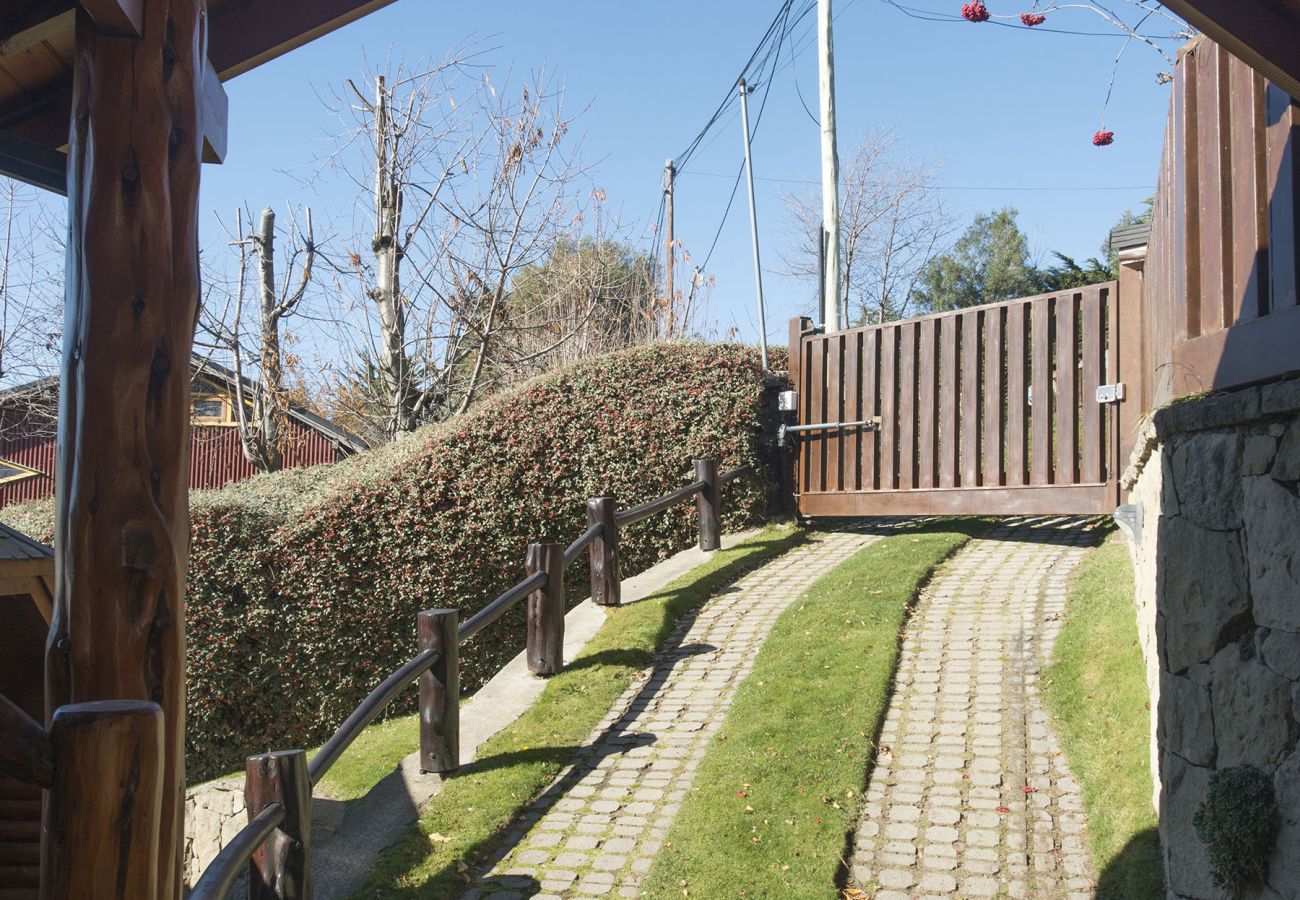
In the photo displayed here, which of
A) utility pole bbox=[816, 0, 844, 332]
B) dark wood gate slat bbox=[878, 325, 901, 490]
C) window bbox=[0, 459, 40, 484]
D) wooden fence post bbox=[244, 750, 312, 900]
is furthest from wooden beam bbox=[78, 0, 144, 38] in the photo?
window bbox=[0, 459, 40, 484]

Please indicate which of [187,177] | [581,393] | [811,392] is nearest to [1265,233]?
[187,177]

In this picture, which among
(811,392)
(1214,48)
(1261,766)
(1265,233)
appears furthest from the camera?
(811,392)

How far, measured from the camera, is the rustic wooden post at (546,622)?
7.45 m

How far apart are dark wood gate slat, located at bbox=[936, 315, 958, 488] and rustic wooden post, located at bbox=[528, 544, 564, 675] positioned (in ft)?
14.2

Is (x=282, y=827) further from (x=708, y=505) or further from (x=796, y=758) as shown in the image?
(x=708, y=505)

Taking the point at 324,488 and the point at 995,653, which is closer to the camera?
the point at 995,653

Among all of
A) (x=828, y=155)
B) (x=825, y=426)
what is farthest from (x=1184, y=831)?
(x=828, y=155)

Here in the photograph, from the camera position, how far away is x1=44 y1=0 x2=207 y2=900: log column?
2.84 meters

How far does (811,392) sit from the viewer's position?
452 inches

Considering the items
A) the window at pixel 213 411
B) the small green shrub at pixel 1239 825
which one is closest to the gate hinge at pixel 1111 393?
the small green shrub at pixel 1239 825

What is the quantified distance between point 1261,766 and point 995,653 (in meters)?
4.00

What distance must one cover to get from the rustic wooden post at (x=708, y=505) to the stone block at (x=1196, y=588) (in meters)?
6.70

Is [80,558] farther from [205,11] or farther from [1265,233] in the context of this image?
[1265,233]

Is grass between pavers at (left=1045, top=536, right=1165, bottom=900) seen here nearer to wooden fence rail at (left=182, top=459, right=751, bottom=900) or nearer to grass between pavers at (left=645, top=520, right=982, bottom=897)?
grass between pavers at (left=645, top=520, right=982, bottom=897)
